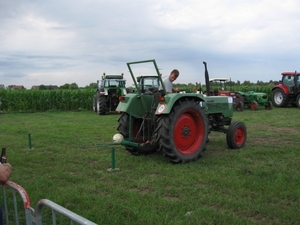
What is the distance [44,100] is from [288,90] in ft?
46.2

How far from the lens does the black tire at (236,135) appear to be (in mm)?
6641

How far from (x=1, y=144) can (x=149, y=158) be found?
3892 millimetres

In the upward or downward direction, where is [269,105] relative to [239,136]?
upward

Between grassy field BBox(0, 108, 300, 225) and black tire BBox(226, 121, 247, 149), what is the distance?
0.21m

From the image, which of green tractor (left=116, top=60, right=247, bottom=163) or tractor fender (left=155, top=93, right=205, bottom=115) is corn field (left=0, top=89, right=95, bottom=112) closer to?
green tractor (left=116, top=60, right=247, bottom=163)

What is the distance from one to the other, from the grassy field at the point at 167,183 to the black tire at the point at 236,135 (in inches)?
8.2

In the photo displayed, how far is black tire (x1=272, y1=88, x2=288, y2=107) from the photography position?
18.3 m

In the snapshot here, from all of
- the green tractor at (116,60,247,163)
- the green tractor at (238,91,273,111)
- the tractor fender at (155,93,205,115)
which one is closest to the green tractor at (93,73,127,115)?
the green tractor at (238,91,273,111)

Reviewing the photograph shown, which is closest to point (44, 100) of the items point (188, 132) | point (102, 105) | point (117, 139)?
point (102, 105)

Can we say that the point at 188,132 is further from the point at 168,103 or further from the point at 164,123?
the point at 168,103

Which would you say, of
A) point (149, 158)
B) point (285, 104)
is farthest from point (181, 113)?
point (285, 104)

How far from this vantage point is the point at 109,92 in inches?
631

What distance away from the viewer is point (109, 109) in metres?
16.2

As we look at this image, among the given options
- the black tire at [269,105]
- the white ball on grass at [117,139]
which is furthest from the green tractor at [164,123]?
the black tire at [269,105]
